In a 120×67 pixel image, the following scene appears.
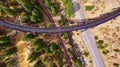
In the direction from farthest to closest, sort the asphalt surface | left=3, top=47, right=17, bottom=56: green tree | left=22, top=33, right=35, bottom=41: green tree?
the asphalt surface < left=22, top=33, right=35, bottom=41: green tree < left=3, top=47, right=17, bottom=56: green tree

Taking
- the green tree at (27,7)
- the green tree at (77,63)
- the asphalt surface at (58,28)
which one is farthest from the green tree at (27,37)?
the green tree at (77,63)

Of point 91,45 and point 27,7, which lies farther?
point 27,7

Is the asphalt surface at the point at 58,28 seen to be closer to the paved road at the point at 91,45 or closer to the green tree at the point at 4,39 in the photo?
the paved road at the point at 91,45

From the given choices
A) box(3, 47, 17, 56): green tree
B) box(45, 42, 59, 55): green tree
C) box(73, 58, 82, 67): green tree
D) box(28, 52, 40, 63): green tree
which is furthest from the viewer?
box(45, 42, 59, 55): green tree

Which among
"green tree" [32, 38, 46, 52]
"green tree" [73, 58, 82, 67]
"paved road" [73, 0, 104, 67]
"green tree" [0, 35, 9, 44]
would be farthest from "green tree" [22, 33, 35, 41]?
"paved road" [73, 0, 104, 67]

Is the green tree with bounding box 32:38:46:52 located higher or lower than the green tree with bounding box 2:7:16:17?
lower

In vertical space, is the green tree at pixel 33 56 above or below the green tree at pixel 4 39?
below

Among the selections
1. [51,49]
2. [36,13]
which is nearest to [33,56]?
[51,49]

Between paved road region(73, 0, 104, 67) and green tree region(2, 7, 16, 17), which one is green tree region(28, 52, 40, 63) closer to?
green tree region(2, 7, 16, 17)

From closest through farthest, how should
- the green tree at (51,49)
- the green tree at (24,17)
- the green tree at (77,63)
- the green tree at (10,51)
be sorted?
the green tree at (10,51), the green tree at (77,63), the green tree at (51,49), the green tree at (24,17)

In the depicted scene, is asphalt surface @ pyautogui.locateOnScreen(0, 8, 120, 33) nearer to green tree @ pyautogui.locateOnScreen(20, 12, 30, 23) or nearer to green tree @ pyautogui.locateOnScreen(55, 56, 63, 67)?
green tree @ pyautogui.locateOnScreen(20, 12, 30, 23)

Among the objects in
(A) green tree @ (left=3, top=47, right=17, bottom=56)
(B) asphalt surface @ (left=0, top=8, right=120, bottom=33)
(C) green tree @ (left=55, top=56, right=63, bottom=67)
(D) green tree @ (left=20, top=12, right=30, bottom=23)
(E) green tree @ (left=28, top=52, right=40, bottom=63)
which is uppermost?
(D) green tree @ (left=20, top=12, right=30, bottom=23)

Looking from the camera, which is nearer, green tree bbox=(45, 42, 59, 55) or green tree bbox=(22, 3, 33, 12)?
green tree bbox=(45, 42, 59, 55)

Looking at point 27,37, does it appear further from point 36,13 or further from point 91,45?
point 91,45
